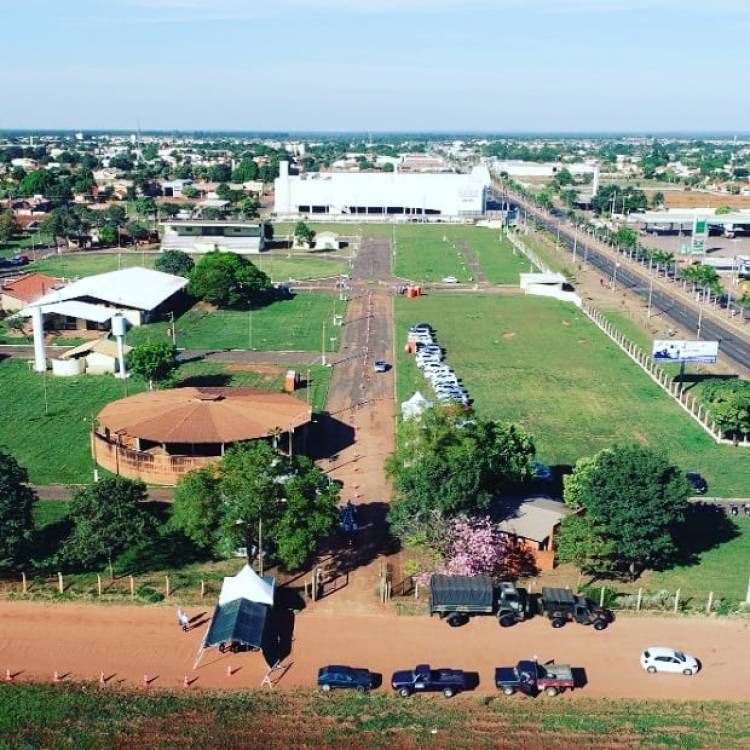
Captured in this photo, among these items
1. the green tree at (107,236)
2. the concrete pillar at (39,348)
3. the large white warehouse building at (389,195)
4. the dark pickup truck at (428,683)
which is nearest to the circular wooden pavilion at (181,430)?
the concrete pillar at (39,348)

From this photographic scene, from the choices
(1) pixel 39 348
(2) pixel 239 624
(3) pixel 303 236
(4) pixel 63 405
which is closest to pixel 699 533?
(2) pixel 239 624

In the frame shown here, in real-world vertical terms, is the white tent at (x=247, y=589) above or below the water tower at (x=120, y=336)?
below

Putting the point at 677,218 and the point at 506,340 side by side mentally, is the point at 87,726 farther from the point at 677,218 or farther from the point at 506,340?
the point at 677,218

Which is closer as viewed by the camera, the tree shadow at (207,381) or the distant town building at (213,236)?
the tree shadow at (207,381)

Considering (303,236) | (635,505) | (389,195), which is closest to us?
(635,505)

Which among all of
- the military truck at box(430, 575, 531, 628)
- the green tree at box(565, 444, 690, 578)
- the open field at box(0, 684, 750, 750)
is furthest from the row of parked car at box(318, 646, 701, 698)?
the green tree at box(565, 444, 690, 578)

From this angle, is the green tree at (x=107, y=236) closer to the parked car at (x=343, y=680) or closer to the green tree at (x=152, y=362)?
the green tree at (x=152, y=362)

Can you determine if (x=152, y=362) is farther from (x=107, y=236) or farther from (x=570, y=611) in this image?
(x=107, y=236)
